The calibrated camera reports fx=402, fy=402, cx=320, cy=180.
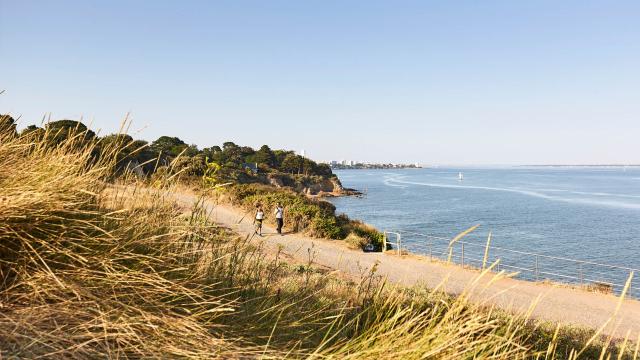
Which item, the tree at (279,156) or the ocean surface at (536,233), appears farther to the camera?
the tree at (279,156)

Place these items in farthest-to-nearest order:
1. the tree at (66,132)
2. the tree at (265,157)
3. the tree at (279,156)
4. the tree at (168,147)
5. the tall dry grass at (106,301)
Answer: the tree at (279,156) < the tree at (265,157) < the tree at (168,147) < the tree at (66,132) < the tall dry grass at (106,301)

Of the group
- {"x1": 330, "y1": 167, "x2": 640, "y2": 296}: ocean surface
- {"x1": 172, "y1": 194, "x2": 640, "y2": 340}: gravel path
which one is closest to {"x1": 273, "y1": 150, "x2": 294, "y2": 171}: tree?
{"x1": 330, "y1": 167, "x2": 640, "y2": 296}: ocean surface

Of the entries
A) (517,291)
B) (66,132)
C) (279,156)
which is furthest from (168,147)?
(279,156)

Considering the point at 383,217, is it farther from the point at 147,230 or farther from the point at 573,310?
the point at 147,230

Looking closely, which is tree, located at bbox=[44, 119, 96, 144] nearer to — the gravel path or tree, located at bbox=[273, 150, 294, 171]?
the gravel path

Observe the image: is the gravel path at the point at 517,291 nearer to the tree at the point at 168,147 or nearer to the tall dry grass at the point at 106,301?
the tree at the point at 168,147

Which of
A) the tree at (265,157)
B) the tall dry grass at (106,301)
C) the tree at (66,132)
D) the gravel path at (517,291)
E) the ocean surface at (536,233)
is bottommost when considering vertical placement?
the ocean surface at (536,233)

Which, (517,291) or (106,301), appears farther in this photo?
(517,291)

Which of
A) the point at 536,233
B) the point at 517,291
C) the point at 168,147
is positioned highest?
the point at 168,147

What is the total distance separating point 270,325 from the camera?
3.06 metres

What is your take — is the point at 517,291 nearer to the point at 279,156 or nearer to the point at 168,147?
the point at 168,147

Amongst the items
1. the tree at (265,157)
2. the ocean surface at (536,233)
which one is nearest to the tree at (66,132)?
the ocean surface at (536,233)

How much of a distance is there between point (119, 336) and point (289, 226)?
21.5 meters

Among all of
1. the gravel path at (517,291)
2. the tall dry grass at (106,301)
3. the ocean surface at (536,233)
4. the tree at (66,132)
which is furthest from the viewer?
the ocean surface at (536,233)
